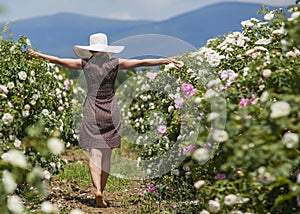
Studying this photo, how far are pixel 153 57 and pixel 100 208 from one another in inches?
59.1

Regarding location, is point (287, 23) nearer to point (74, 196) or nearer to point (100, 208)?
point (100, 208)

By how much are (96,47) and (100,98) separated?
472mm

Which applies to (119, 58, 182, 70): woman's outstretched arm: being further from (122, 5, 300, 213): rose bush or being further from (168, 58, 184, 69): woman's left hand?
(122, 5, 300, 213): rose bush

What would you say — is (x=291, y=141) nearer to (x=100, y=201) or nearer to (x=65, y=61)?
(x=100, y=201)

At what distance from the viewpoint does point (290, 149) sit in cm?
238

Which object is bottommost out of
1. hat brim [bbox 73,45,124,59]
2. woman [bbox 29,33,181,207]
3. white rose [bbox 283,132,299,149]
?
white rose [bbox 283,132,299,149]

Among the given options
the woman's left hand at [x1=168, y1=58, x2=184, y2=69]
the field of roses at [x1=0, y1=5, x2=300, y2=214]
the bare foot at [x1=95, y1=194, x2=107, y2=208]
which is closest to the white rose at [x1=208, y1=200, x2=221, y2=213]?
the field of roses at [x1=0, y1=5, x2=300, y2=214]

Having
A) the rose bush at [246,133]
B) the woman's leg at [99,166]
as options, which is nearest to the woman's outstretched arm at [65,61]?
the woman's leg at [99,166]

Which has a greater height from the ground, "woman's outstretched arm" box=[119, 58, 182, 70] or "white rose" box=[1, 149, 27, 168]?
"woman's outstretched arm" box=[119, 58, 182, 70]

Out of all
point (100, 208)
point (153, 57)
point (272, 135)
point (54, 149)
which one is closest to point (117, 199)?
point (100, 208)

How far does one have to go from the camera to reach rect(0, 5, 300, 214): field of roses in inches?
93.8

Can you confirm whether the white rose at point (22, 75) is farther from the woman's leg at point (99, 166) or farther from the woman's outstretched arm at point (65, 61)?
the woman's leg at point (99, 166)

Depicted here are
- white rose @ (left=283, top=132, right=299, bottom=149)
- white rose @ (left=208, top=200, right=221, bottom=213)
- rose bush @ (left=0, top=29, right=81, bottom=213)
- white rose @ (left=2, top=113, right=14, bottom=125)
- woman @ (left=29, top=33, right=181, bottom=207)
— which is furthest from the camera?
woman @ (left=29, top=33, right=181, bottom=207)

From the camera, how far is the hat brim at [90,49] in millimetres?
4434
